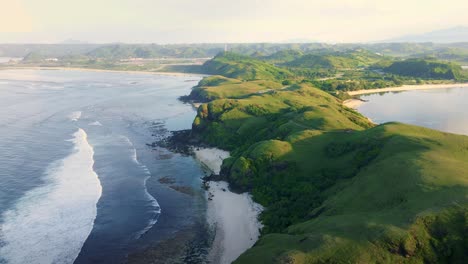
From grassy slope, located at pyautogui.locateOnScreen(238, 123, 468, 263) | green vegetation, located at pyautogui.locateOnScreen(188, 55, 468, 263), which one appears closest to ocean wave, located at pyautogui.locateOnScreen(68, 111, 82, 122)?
green vegetation, located at pyautogui.locateOnScreen(188, 55, 468, 263)

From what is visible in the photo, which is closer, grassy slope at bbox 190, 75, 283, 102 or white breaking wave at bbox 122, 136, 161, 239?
white breaking wave at bbox 122, 136, 161, 239

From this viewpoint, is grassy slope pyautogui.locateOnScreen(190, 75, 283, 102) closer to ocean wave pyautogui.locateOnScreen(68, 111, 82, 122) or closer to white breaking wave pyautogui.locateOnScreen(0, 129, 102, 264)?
ocean wave pyautogui.locateOnScreen(68, 111, 82, 122)

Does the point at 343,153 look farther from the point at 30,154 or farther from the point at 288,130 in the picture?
the point at 30,154

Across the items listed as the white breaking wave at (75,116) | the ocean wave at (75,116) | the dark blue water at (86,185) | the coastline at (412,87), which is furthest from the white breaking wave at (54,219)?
the coastline at (412,87)

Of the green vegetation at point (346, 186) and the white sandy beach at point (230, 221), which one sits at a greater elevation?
the green vegetation at point (346, 186)

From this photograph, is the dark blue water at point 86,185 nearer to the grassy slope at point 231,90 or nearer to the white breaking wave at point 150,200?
the white breaking wave at point 150,200

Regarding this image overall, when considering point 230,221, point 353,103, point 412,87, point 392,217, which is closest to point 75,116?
point 230,221

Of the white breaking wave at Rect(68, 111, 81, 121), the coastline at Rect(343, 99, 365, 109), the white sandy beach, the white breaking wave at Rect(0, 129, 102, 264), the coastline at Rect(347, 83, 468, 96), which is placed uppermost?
the white breaking wave at Rect(68, 111, 81, 121)
